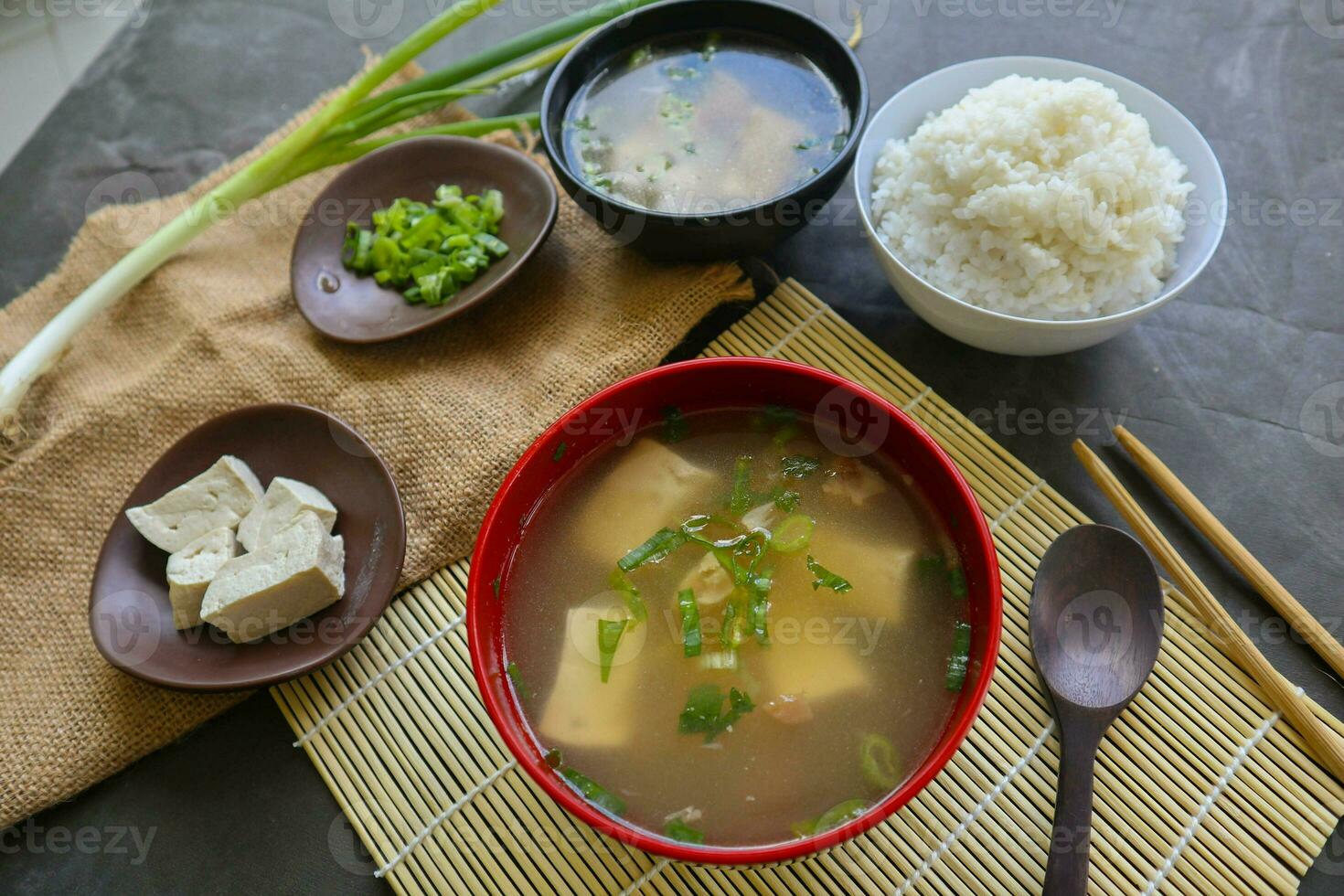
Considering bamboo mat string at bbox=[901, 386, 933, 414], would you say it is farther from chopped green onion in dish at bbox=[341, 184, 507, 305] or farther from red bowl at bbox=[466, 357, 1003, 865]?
chopped green onion in dish at bbox=[341, 184, 507, 305]

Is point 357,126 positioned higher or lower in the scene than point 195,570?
higher

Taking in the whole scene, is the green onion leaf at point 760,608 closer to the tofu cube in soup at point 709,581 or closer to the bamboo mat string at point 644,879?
the tofu cube in soup at point 709,581

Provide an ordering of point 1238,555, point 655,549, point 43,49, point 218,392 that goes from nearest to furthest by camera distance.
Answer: point 655,549
point 1238,555
point 218,392
point 43,49

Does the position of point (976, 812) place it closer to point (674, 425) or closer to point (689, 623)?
point (689, 623)

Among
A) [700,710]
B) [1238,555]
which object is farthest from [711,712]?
[1238,555]

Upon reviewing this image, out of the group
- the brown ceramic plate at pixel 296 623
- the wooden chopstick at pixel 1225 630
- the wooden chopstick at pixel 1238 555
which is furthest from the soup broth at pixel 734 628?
the wooden chopstick at pixel 1238 555

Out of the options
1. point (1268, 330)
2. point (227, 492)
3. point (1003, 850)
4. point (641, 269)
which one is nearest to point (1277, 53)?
point (1268, 330)
